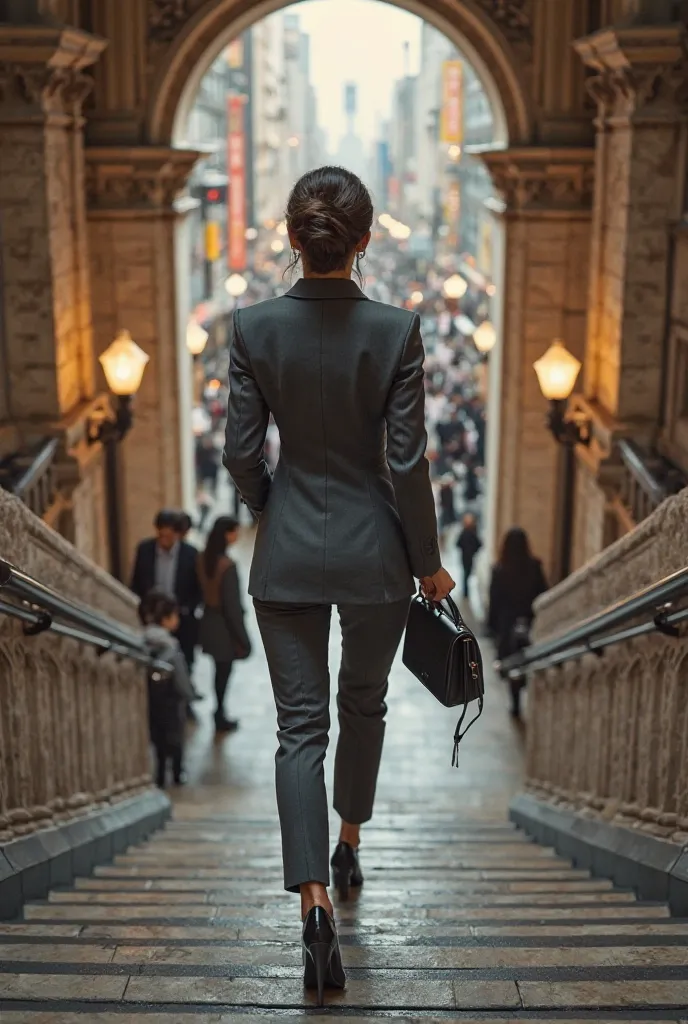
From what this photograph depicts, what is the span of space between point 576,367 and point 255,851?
5.83 m

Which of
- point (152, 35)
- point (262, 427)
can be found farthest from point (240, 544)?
point (262, 427)

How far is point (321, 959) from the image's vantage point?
360 centimetres

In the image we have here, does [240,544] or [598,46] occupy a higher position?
[598,46]

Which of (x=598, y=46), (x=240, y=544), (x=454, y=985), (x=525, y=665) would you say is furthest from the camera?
(x=240, y=544)

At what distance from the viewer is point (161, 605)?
376 inches

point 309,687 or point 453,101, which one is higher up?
point 453,101

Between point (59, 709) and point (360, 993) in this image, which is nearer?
point (360, 993)

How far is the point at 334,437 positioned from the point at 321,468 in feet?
0.34

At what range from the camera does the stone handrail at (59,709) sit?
17.3 ft

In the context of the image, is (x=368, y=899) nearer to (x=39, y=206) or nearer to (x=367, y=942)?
(x=367, y=942)

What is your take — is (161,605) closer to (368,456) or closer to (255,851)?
(255,851)

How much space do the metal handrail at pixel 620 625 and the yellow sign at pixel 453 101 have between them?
46.7m

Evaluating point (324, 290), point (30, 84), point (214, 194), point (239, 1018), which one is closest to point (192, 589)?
point (30, 84)

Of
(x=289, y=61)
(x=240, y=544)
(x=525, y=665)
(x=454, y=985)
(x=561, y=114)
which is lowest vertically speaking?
(x=240, y=544)
